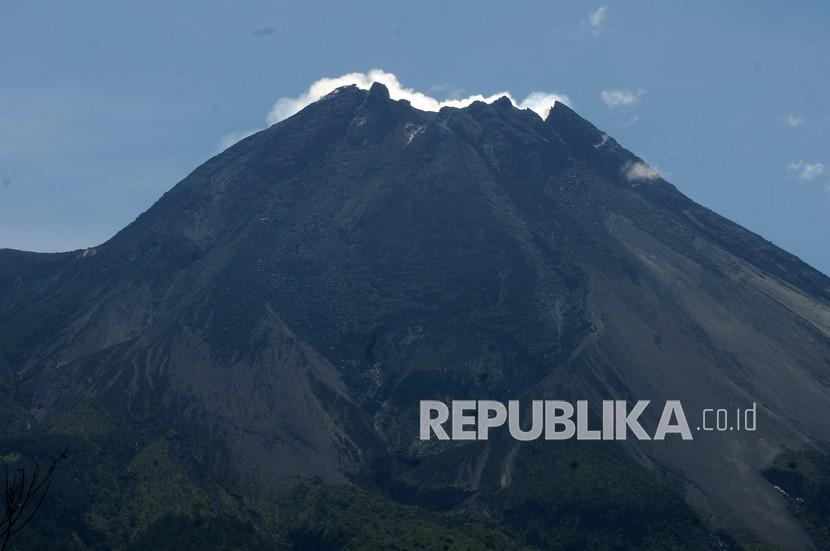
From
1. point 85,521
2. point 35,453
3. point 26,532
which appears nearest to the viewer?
point 26,532

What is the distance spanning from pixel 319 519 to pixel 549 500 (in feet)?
142

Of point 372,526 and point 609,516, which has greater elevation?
point 609,516

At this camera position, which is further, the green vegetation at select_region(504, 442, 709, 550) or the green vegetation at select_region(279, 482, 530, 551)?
the green vegetation at select_region(504, 442, 709, 550)

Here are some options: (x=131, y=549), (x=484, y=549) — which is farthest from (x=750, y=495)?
(x=131, y=549)

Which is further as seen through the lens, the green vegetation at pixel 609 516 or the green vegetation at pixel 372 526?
the green vegetation at pixel 609 516

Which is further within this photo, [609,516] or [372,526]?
[609,516]

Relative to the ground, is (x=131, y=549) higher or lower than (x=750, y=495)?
lower

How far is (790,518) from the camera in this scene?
7662 inches

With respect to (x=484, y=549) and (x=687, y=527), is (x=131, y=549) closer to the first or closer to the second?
(x=484, y=549)

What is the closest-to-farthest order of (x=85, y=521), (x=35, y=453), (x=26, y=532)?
1. (x=26, y=532)
2. (x=85, y=521)
3. (x=35, y=453)

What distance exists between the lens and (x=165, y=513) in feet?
599

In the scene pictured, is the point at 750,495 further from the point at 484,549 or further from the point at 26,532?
the point at 26,532

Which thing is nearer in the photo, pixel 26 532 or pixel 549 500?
pixel 26 532

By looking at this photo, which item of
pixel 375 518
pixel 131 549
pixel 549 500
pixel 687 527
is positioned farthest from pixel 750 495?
pixel 131 549
